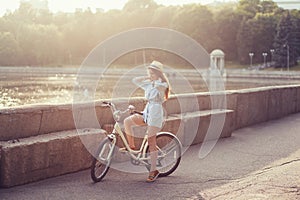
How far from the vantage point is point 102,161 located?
16.1 feet

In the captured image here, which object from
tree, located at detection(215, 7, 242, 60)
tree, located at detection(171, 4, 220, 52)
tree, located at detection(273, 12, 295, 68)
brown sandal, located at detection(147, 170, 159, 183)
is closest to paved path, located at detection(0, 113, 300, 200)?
brown sandal, located at detection(147, 170, 159, 183)

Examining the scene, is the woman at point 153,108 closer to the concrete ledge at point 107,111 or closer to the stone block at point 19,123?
the concrete ledge at point 107,111

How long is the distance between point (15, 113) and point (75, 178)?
3.17ft

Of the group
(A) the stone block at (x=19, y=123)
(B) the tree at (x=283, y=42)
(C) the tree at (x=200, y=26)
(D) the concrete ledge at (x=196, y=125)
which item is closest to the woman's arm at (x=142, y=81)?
(A) the stone block at (x=19, y=123)

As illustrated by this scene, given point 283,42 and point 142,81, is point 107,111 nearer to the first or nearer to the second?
point 142,81

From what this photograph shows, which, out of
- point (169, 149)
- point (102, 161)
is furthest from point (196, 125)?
point (102, 161)

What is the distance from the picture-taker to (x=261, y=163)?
609 cm

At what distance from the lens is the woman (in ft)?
16.2

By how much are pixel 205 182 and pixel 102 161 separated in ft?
3.75

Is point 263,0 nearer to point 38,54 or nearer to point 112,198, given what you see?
point 38,54

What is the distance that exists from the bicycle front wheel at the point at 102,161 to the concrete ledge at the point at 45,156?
0.48 metres

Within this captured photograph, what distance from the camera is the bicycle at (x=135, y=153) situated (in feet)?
16.0

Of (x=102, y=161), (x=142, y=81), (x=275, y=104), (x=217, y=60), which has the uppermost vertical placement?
(x=142, y=81)

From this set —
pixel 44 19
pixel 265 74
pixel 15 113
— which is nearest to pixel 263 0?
pixel 265 74
